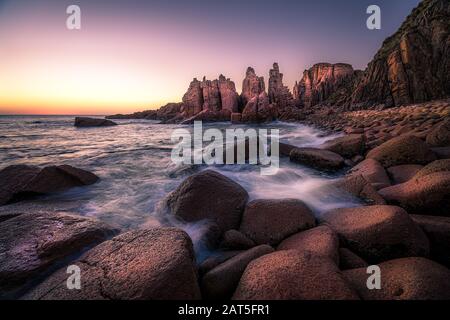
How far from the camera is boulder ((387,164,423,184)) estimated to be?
180 inches

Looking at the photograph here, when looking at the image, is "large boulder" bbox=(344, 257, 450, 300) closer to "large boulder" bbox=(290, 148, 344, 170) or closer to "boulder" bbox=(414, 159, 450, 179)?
"boulder" bbox=(414, 159, 450, 179)

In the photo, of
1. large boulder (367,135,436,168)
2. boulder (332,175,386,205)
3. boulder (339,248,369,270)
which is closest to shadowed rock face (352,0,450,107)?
large boulder (367,135,436,168)

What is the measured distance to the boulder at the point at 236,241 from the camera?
2.98m

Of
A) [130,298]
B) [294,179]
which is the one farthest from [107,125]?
[130,298]

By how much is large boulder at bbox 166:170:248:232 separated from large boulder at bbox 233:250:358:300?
151cm

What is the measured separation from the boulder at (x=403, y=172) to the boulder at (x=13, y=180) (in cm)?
780

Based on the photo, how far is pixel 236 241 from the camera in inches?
118

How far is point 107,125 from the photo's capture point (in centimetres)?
3819

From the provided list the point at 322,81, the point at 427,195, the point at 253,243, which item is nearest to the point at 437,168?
the point at 427,195

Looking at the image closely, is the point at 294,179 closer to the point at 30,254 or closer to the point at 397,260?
the point at 397,260

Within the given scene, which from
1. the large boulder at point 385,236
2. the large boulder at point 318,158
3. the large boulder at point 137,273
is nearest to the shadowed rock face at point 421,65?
the large boulder at point 318,158

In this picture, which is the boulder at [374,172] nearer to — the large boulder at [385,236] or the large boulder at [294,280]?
the large boulder at [385,236]
